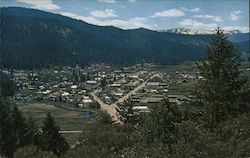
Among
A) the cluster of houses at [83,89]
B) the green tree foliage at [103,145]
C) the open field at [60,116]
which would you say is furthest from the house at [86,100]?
the green tree foliage at [103,145]

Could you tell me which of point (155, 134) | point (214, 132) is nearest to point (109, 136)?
point (155, 134)

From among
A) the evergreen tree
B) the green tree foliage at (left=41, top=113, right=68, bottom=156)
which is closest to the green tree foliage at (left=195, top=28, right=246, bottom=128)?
the green tree foliage at (left=41, top=113, right=68, bottom=156)

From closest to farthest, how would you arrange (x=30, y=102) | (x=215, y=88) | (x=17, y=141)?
1. (x=215, y=88)
2. (x=17, y=141)
3. (x=30, y=102)

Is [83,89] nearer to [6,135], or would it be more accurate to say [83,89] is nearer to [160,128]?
[6,135]

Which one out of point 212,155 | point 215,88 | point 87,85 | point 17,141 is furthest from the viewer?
point 87,85

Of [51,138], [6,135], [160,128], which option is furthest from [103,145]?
[6,135]

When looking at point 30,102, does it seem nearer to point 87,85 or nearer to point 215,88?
point 87,85

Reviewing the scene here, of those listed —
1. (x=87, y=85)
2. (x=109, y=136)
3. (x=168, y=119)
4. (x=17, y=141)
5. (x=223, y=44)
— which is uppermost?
(x=223, y=44)

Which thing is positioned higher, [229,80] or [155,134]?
[229,80]
